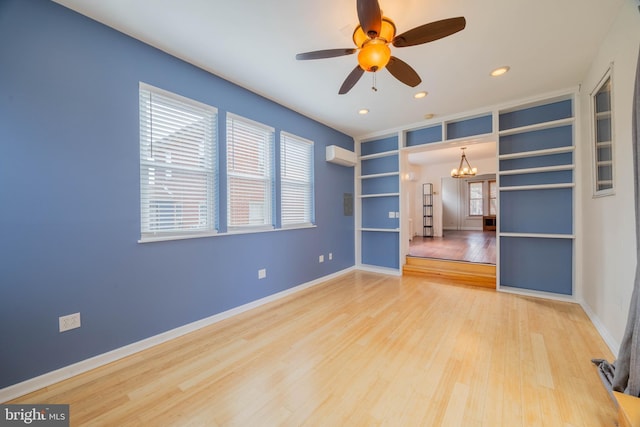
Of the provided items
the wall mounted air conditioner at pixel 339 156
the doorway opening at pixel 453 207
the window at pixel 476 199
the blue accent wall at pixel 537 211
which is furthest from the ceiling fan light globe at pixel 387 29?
the window at pixel 476 199

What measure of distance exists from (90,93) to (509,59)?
4.03 meters

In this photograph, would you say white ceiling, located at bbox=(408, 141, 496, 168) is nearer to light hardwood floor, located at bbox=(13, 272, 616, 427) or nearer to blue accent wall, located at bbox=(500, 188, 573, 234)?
blue accent wall, located at bbox=(500, 188, 573, 234)

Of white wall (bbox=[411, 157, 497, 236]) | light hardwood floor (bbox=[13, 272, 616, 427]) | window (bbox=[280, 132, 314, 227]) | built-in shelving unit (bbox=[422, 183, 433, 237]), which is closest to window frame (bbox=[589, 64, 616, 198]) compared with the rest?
light hardwood floor (bbox=[13, 272, 616, 427])

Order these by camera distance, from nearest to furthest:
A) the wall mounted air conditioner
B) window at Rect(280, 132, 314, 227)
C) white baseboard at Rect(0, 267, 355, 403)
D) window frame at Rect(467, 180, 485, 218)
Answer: white baseboard at Rect(0, 267, 355, 403)
window at Rect(280, 132, 314, 227)
the wall mounted air conditioner
window frame at Rect(467, 180, 485, 218)

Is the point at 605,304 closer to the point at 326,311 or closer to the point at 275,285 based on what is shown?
the point at 326,311

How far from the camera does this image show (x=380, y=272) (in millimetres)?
5027

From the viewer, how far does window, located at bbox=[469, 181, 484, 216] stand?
34.6 ft

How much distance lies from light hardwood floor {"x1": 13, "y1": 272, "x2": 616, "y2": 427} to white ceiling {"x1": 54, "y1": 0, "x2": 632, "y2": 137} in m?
2.85

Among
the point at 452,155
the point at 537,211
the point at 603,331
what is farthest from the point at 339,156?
the point at 452,155

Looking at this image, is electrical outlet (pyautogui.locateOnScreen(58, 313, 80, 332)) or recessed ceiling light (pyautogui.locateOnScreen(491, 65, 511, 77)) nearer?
electrical outlet (pyautogui.locateOnScreen(58, 313, 80, 332))

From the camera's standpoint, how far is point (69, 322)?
1896 mm

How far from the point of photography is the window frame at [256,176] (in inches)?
118

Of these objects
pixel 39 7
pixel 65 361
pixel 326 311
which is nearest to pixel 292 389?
pixel 326 311

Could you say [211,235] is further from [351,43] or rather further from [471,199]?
[471,199]
